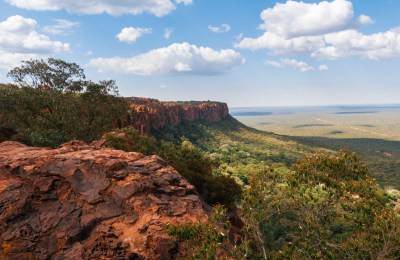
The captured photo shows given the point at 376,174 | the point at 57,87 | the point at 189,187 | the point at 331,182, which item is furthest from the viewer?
the point at 376,174

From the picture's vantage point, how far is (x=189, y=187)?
23.1 m

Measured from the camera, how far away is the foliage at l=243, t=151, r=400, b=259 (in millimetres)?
16828

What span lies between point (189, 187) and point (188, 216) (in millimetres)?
3474

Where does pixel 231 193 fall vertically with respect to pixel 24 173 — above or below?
below

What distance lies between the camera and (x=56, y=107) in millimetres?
47844

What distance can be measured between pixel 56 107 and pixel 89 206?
3285cm

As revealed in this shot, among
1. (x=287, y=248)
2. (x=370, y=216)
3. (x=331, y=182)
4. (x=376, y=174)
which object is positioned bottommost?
(x=376, y=174)

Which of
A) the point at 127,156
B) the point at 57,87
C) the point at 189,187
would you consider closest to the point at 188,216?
the point at 189,187

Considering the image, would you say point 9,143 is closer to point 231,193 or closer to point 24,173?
point 24,173

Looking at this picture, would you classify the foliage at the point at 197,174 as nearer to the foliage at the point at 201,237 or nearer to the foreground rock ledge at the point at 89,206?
the foreground rock ledge at the point at 89,206

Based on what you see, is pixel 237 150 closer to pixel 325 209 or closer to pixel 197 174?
pixel 197 174

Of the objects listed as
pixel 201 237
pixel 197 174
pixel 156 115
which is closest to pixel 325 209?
pixel 201 237

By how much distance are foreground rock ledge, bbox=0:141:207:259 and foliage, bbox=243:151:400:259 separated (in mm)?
4823

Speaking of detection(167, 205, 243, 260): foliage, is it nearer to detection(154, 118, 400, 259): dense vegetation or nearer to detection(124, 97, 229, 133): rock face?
detection(154, 118, 400, 259): dense vegetation
